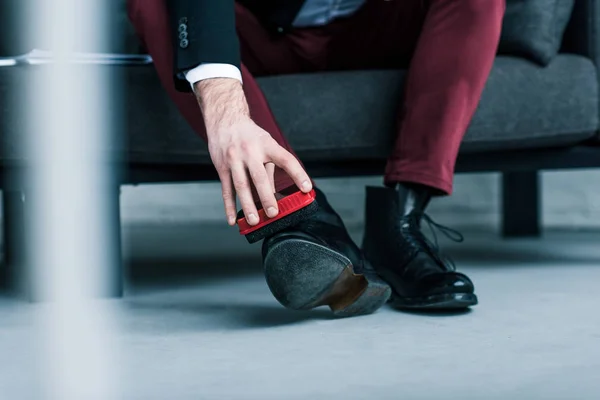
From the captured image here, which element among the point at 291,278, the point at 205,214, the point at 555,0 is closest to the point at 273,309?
the point at 291,278

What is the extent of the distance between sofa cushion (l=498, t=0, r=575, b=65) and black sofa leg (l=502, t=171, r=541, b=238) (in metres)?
0.83

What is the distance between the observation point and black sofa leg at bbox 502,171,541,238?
79.4 inches

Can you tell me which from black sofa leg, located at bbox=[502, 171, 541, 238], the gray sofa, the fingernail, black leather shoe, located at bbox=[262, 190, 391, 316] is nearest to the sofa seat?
the gray sofa

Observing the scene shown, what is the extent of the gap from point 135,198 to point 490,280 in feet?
5.30

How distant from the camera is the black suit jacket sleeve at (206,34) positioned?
2.44ft

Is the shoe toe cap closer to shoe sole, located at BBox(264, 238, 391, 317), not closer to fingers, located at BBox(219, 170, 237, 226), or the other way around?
shoe sole, located at BBox(264, 238, 391, 317)

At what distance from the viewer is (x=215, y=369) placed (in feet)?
2.09

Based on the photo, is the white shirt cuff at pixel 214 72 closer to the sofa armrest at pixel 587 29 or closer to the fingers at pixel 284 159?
the fingers at pixel 284 159

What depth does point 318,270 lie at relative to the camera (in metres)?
0.78

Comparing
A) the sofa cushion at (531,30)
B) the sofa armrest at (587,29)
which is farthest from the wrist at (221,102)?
the sofa armrest at (587,29)

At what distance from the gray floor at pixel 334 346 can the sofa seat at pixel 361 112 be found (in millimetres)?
224

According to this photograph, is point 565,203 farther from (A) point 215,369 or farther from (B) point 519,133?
(A) point 215,369

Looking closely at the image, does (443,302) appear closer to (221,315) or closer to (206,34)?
(221,315)

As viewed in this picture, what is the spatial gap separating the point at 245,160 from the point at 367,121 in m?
0.51
